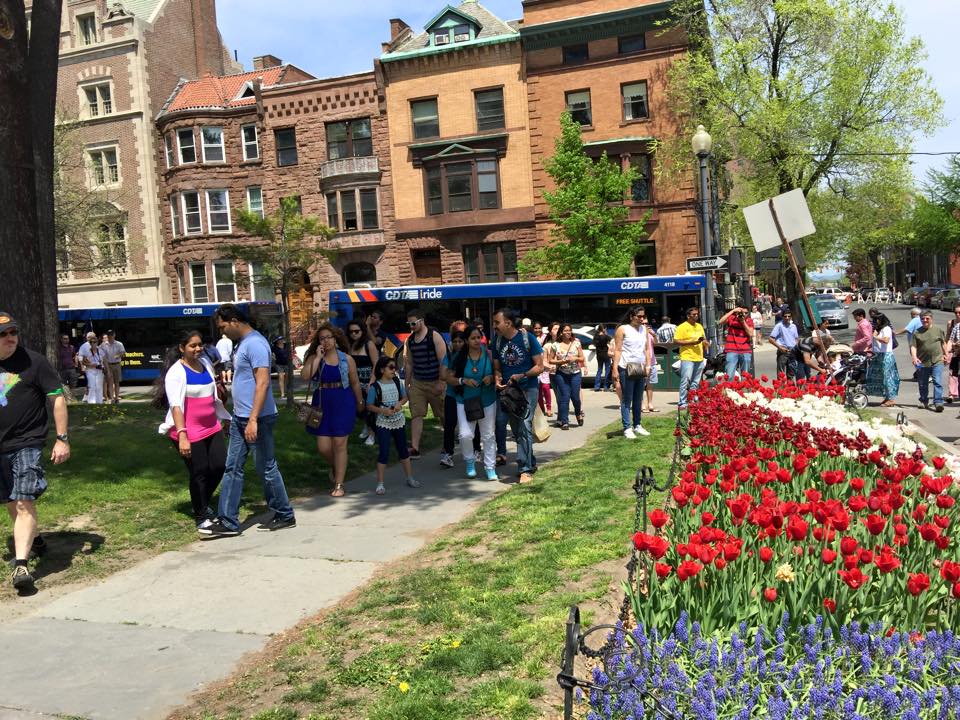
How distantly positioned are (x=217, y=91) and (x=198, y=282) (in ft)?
31.4

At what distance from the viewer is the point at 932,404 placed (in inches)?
581

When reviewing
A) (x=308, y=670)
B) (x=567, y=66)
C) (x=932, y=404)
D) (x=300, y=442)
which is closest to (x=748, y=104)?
(x=567, y=66)

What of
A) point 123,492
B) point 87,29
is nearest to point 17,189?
point 123,492

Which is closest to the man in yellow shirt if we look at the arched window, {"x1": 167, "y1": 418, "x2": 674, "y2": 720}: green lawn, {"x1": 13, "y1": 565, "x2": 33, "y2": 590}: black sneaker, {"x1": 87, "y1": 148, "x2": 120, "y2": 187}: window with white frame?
{"x1": 167, "y1": 418, "x2": 674, "y2": 720}: green lawn

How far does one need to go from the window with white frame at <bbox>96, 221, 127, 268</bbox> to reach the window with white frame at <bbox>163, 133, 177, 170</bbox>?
160 inches

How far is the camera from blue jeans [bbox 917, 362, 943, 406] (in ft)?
46.8

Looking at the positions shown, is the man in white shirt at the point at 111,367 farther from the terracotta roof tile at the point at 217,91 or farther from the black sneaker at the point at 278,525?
the terracotta roof tile at the point at 217,91

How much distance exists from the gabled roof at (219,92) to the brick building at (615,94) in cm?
1367

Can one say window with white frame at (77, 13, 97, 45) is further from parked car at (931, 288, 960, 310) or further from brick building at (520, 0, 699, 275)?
parked car at (931, 288, 960, 310)

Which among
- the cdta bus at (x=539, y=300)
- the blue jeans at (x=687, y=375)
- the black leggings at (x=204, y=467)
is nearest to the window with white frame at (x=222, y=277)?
the cdta bus at (x=539, y=300)

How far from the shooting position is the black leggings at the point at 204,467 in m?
7.48

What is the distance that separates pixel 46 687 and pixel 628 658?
3.22m

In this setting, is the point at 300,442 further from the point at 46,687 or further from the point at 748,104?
the point at 748,104

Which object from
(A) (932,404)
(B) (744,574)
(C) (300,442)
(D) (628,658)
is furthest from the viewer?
(A) (932,404)
